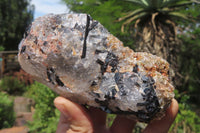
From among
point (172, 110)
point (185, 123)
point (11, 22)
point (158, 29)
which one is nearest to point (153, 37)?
point (158, 29)

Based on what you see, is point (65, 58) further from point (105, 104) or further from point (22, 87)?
point (22, 87)

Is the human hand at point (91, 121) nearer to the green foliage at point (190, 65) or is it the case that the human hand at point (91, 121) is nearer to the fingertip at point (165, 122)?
the fingertip at point (165, 122)

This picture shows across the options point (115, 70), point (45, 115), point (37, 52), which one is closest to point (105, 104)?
point (115, 70)

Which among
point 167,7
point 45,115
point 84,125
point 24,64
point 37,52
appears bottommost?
point 45,115

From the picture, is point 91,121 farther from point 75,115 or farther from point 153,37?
point 153,37

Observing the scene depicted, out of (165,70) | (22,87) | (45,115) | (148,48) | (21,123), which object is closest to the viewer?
(165,70)

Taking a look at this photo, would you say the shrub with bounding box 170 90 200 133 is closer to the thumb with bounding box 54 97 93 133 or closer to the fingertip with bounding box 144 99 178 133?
the fingertip with bounding box 144 99 178 133

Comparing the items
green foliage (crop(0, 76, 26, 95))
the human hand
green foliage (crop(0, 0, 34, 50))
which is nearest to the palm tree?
the human hand
